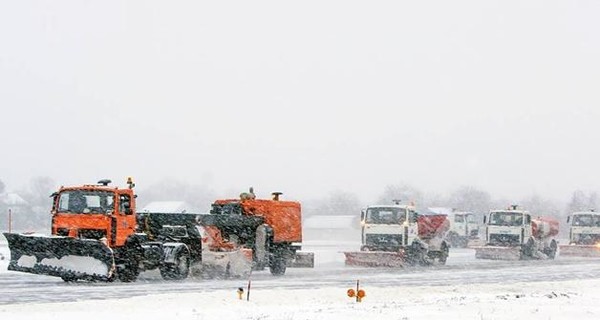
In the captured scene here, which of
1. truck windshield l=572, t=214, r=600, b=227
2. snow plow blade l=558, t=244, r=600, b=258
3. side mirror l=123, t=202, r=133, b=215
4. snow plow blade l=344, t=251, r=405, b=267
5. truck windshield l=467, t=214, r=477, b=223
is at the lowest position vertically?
snow plow blade l=558, t=244, r=600, b=258

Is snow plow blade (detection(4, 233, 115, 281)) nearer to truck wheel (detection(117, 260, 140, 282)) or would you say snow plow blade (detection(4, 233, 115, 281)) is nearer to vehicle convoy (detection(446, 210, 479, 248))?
truck wheel (detection(117, 260, 140, 282))

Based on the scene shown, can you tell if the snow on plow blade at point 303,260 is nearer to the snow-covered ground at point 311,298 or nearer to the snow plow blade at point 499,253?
the snow-covered ground at point 311,298

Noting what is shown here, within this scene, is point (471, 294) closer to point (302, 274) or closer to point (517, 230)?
point (302, 274)

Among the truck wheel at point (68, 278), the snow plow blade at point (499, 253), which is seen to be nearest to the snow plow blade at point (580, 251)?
the snow plow blade at point (499, 253)

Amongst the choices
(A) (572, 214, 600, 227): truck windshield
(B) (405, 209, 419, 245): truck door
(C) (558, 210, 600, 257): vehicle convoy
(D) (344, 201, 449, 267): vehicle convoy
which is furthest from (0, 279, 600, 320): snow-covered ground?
(A) (572, 214, 600, 227): truck windshield

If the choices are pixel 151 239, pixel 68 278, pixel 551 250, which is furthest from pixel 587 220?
pixel 68 278

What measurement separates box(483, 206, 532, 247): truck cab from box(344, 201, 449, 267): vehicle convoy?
9.37m

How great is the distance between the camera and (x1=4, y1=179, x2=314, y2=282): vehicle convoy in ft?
80.4

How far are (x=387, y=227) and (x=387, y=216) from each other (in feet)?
1.50

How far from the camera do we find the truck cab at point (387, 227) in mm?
37406

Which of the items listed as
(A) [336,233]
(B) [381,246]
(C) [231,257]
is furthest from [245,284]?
(A) [336,233]

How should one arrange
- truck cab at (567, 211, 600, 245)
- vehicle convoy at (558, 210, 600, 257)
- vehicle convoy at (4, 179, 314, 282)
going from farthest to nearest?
truck cab at (567, 211, 600, 245) < vehicle convoy at (558, 210, 600, 257) < vehicle convoy at (4, 179, 314, 282)

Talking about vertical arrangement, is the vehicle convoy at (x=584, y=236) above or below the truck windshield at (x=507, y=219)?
below

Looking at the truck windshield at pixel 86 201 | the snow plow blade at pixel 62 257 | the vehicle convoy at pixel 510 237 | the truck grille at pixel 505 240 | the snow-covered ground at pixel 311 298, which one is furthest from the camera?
the truck grille at pixel 505 240
